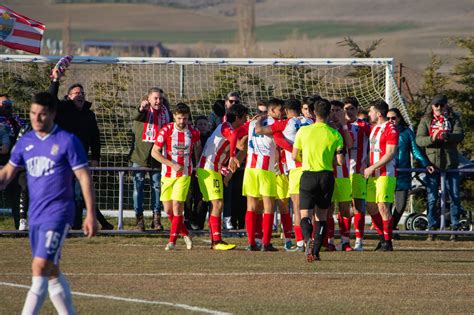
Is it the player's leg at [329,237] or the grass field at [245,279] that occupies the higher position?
the player's leg at [329,237]

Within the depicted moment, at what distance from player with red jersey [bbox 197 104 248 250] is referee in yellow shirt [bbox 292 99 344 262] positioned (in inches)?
65.2

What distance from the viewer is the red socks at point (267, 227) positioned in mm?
16438

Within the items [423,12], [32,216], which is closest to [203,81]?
[32,216]

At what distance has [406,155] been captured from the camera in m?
18.8

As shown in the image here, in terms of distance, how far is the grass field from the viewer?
1162 cm

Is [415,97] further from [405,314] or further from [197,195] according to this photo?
[405,314]

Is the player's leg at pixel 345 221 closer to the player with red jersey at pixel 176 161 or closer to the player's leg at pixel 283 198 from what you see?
the player's leg at pixel 283 198

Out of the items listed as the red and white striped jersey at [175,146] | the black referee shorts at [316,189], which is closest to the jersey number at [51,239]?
the black referee shorts at [316,189]

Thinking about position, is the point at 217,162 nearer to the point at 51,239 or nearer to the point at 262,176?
the point at 262,176

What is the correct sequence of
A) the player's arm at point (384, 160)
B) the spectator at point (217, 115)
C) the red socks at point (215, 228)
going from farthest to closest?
the spectator at point (217, 115), the red socks at point (215, 228), the player's arm at point (384, 160)

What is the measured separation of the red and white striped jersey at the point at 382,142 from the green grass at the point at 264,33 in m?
54.8

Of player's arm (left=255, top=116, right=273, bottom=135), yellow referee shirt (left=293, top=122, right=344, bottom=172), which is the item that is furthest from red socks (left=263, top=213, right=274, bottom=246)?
yellow referee shirt (left=293, top=122, right=344, bottom=172)

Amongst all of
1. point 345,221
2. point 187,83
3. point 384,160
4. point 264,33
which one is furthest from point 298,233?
point 264,33

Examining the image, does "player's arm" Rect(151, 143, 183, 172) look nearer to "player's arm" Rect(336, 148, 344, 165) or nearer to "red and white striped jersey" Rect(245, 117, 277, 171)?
"red and white striped jersey" Rect(245, 117, 277, 171)
